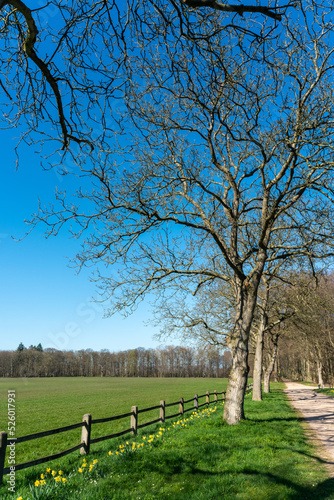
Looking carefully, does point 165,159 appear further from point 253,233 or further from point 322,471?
point 322,471

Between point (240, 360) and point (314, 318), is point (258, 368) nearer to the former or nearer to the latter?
point (314, 318)

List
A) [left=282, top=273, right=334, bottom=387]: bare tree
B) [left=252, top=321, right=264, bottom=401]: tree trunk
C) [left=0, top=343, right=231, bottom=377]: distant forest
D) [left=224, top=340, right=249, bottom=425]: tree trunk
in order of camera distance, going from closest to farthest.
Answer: [left=224, top=340, right=249, bottom=425]: tree trunk < [left=282, top=273, right=334, bottom=387]: bare tree < [left=252, top=321, right=264, bottom=401]: tree trunk < [left=0, top=343, right=231, bottom=377]: distant forest

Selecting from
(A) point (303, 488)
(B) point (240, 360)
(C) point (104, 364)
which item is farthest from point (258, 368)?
(C) point (104, 364)

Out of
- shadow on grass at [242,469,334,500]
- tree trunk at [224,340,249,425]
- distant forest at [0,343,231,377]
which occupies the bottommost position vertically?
distant forest at [0,343,231,377]

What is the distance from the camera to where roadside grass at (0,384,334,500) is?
186 inches

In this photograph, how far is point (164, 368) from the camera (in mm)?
131500

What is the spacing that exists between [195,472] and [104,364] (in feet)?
408

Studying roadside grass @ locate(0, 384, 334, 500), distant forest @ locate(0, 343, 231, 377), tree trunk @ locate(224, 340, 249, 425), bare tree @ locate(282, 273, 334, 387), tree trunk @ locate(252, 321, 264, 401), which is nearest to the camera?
roadside grass @ locate(0, 384, 334, 500)

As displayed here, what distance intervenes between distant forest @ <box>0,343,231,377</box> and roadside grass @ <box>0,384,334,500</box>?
241 feet

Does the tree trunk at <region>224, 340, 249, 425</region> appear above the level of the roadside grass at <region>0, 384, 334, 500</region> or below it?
above

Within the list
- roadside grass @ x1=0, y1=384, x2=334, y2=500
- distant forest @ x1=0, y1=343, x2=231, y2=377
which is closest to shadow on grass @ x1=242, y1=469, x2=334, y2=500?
roadside grass @ x1=0, y1=384, x2=334, y2=500

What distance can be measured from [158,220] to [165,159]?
69.4 inches

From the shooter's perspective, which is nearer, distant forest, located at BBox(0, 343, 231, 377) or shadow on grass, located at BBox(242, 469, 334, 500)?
shadow on grass, located at BBox(242, 469, 334, 500)

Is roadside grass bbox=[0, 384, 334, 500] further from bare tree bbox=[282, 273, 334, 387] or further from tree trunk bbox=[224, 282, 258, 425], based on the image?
bare tree bbox=[282, 273, 334, 387]
